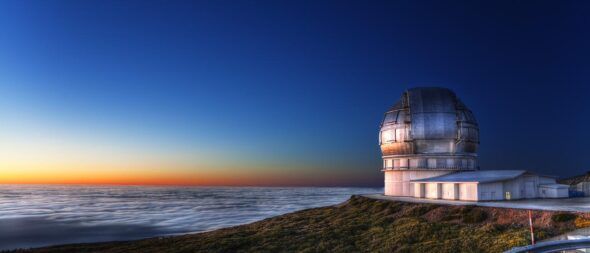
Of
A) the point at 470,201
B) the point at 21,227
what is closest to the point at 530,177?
the point at 470,201

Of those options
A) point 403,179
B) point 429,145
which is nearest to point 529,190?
point 429,145

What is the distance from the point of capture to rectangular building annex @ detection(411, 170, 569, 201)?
3275 cm

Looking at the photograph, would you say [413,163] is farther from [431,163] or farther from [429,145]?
[429,145]

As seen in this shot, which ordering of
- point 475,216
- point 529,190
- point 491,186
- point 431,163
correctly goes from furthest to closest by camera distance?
point 431,163 → point 529,190 → point 491,186 → point 475,216

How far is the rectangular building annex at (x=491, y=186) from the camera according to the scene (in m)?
32.8

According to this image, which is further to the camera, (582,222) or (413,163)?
(413,163)

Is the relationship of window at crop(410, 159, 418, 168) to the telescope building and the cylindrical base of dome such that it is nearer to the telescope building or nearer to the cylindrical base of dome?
the telescope building

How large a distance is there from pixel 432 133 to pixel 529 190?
9945 mm

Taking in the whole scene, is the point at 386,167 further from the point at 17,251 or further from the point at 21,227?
the point at 21,227

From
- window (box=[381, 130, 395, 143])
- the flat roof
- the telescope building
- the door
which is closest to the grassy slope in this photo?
the flat roof

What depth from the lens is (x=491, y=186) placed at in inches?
1293

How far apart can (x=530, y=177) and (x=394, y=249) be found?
21474mm

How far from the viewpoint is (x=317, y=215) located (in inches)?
1412

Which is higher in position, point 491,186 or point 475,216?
point 491,186
